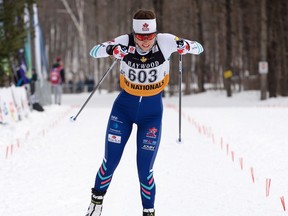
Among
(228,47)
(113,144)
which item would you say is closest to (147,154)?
(113,144)

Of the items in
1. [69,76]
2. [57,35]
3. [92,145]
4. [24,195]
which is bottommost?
[69,76]

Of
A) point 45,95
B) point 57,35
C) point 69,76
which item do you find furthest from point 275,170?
point 69,76

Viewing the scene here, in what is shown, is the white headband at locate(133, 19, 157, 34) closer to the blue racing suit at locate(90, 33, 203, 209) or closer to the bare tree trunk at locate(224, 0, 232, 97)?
the blue racing suit at locate(90, 33, 203, 209)

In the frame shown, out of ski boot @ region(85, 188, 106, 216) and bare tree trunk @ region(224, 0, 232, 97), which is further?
bare tree trunk @ region(224, 0, 232, 97)

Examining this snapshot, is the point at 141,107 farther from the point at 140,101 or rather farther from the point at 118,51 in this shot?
the point at 118,51

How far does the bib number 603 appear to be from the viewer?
5109mm

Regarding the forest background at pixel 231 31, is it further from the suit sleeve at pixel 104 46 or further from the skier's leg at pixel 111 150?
the skier's leg at pixel 111 150

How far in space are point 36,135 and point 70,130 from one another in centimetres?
109

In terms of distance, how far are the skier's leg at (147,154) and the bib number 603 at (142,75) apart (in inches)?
15.5

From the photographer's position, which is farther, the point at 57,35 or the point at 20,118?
the point at 57,35

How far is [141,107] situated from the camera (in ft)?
16.9

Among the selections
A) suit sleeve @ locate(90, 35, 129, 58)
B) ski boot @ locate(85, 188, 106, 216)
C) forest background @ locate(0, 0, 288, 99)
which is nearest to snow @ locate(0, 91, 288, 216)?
ski boot @ locate(85, 188, 106, 216)

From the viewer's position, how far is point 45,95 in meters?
22.7

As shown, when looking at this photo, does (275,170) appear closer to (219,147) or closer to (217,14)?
(219,147)
